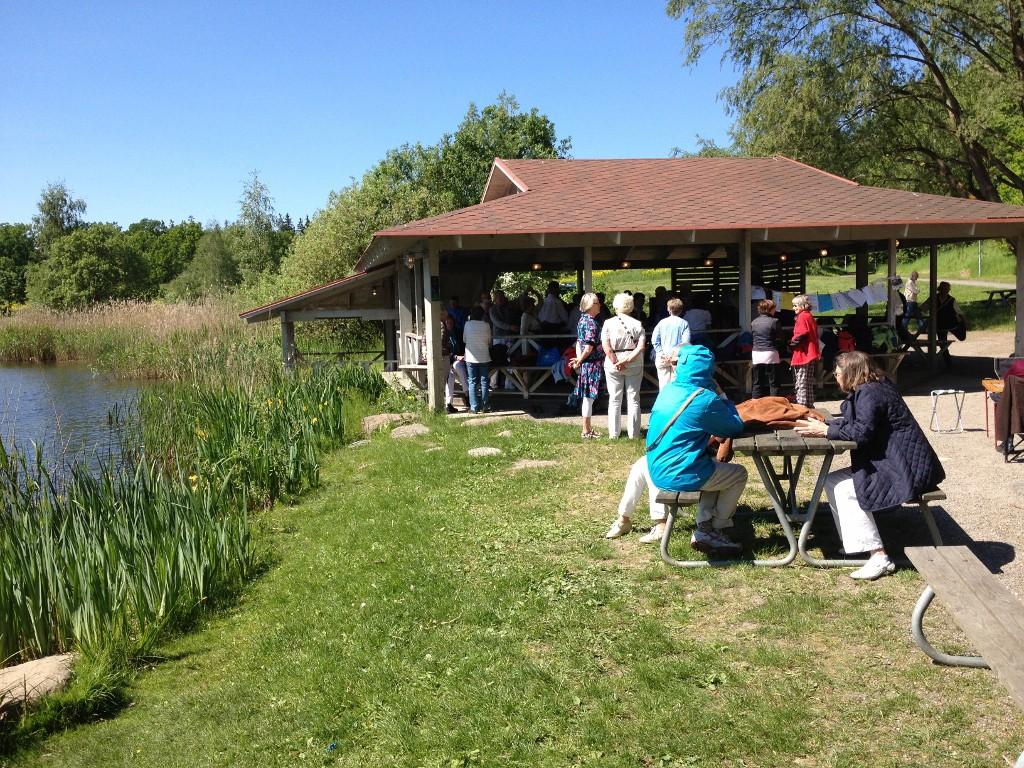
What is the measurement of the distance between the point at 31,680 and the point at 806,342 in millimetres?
9250

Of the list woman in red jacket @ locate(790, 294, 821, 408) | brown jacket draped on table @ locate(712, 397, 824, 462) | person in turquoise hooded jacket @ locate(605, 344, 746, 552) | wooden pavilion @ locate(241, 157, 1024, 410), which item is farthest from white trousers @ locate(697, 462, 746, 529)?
wooden pavilion @ locate(241, 157, 1024, 410)

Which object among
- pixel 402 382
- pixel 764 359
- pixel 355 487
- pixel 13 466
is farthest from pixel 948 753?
pixel 402 382

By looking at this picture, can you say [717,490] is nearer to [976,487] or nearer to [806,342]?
[976,487]

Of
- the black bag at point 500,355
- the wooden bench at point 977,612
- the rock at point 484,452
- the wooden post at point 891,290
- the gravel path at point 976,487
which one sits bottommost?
the gravel path at point 976,487

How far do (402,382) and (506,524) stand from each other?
8.55 metres

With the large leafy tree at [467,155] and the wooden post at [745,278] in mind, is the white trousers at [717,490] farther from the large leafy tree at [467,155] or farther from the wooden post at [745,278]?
the large leafy tree at [467,155]

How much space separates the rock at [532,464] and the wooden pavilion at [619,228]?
4126mm

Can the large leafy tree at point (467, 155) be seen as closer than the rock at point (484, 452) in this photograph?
No

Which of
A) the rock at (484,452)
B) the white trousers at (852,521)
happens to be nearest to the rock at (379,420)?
the rock at (484,452)

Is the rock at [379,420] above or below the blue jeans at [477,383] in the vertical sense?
below

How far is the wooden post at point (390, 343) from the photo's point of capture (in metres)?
19.0

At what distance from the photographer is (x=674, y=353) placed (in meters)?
10.1

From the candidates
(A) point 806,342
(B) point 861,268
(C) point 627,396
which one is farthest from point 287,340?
(B) point 861,268

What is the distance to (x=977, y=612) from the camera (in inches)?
143
